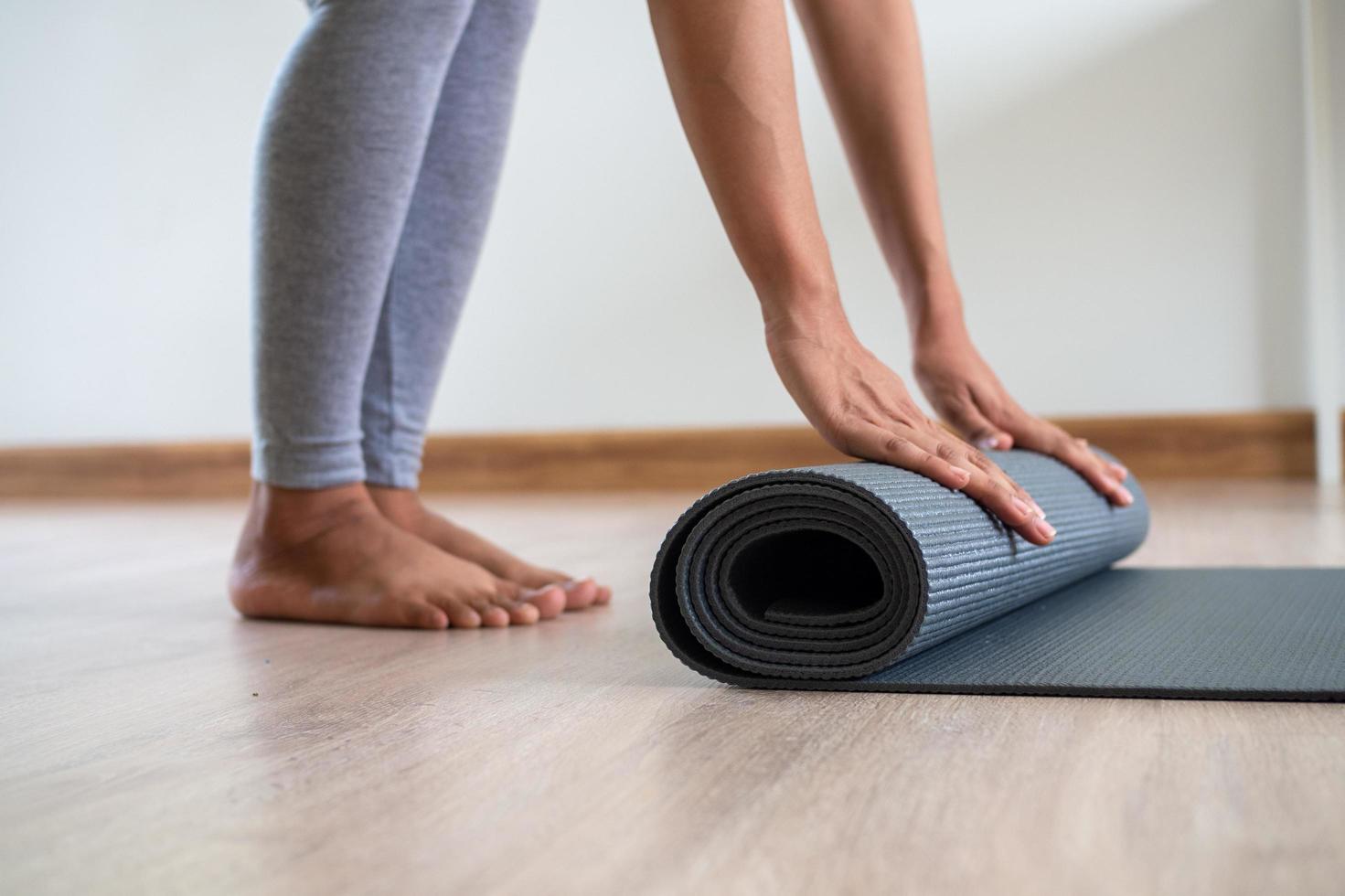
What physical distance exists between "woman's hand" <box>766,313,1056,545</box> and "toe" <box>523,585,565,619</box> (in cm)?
30

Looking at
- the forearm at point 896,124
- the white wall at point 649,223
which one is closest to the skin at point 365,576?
the forearm at point 896,124

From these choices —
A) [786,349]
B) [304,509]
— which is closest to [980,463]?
[786,349]

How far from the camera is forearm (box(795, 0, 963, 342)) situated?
129 centimetres

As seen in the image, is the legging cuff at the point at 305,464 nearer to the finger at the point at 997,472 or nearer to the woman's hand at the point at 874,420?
the woman's hand at the point at 874,420

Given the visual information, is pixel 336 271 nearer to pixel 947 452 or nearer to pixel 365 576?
pixel 365 576

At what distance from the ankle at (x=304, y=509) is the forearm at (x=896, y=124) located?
0.55 metres

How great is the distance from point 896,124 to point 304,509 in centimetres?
66

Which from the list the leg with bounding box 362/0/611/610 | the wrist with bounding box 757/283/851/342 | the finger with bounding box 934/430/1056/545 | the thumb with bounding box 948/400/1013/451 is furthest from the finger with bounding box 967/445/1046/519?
the leg with bounding box 362/0/611/610

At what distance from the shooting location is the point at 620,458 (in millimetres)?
3053

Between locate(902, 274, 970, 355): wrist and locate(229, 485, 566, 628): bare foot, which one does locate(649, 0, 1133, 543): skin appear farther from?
locate(229, 485, 566, 628): bare foot

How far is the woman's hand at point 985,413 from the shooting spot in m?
1.20

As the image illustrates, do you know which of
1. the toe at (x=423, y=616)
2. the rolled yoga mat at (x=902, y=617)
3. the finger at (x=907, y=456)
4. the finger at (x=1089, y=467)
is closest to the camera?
the rolled yoga mat at (x=902, y=617)

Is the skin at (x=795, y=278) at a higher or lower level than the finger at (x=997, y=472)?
higher

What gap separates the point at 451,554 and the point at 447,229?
0.32m
